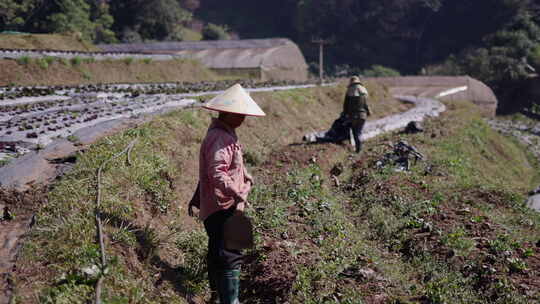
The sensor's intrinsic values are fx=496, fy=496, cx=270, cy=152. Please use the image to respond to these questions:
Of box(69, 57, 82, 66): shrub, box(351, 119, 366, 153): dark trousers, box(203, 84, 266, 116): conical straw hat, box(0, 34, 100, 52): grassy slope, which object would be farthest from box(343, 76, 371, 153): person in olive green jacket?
box(0, 34, 100, 52): grassy slope

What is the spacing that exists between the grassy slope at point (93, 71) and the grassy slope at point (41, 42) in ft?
16.5

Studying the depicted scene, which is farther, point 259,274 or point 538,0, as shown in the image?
point 538,0

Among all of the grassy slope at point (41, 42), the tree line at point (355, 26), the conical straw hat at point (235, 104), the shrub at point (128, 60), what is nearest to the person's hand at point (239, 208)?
the conical straw hat at point (235, 104)

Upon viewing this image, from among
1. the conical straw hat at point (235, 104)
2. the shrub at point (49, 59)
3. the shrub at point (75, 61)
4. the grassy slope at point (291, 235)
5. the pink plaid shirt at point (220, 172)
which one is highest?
the conical straw hat at point (235, 104)

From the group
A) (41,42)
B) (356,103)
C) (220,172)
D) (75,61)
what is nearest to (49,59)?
(75,61)

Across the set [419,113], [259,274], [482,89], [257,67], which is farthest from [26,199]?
[482,89]

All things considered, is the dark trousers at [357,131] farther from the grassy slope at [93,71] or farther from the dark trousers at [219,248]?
the grassy slope at [93,71]

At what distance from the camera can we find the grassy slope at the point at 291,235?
14.9ft

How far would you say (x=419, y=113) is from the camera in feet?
71.6

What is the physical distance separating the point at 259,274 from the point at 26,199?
265 centimetres

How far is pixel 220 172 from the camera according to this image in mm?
4305

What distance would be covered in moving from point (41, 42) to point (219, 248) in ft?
86.0

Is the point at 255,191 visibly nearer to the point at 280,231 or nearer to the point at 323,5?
the point at 280,231

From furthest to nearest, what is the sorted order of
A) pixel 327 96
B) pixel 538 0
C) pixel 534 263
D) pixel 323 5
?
pixel 323 5
pixel 538 0
pixel 327 96
pixel 534 263
